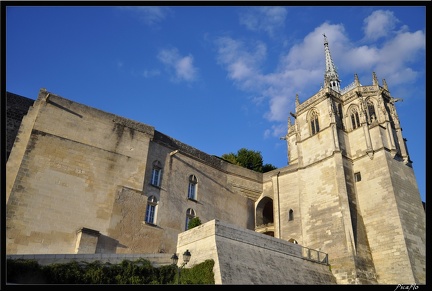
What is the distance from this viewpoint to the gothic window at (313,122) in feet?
86.2

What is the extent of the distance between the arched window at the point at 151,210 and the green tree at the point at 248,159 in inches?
593

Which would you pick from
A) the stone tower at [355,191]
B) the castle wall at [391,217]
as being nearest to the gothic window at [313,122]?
the stone tower at [355,191]

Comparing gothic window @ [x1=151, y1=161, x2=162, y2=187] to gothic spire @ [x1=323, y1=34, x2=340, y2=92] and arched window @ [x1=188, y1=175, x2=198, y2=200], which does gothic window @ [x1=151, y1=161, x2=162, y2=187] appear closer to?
arched window @ [x1=188, y1=175, x2=198, y2=200]

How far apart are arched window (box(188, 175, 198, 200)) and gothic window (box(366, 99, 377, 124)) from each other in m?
11.9

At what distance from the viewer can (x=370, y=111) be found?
25656 mm

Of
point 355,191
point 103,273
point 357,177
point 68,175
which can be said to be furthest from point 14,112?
point 357,177

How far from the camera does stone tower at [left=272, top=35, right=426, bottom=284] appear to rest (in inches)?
790

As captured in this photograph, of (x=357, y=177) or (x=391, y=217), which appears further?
(x=357, y=177)

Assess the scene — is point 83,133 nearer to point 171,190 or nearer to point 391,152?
point 171,190

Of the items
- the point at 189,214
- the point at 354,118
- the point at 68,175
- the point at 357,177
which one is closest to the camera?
the point at 68,175

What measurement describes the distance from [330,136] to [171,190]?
34.8 ft

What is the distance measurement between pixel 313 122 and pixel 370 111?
12.3 feet

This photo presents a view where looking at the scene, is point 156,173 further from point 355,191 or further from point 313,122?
point 355,191

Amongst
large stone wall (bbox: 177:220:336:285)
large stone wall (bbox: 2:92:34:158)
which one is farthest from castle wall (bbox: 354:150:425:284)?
large stone wall (bbox: 2:92:34:158)
